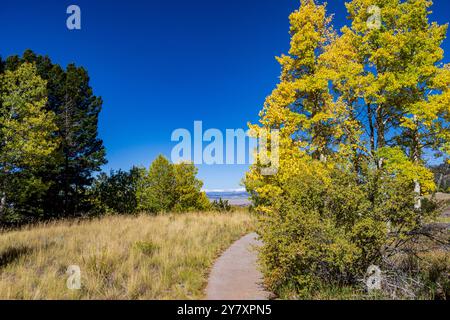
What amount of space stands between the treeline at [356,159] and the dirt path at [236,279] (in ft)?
1.80

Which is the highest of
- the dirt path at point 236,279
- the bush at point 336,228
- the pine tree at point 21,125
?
the pine tree at point 21,125

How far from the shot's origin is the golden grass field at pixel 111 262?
596 cm

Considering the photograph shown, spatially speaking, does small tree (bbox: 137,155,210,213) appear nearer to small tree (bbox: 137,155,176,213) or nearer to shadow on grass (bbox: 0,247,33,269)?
small tree (bbox: 137,155,176,213)

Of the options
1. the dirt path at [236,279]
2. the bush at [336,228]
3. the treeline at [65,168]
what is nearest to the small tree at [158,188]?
the treeline at [65,168]

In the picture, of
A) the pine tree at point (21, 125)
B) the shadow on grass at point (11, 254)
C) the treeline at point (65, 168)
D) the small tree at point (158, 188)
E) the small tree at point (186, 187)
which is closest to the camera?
the shadow on grass at point (11, 254)

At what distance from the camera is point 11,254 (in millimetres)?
8469

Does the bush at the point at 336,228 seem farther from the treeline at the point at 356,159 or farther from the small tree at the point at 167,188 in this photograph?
the small tree at the point at 167,188

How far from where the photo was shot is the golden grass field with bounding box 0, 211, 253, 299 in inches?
235

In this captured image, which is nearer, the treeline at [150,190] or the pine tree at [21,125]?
the pine tree at [21,125]

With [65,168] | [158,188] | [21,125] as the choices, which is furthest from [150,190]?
[21,125]

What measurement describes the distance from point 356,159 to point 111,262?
10.7 m

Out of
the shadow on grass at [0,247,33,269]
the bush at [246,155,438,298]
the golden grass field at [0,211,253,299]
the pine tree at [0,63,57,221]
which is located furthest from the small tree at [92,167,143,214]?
the bush at [246,155,438,298]

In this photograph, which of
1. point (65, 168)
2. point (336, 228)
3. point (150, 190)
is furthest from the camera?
point (150, 190)

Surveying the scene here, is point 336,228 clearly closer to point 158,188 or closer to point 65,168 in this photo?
Result: point 65,168
